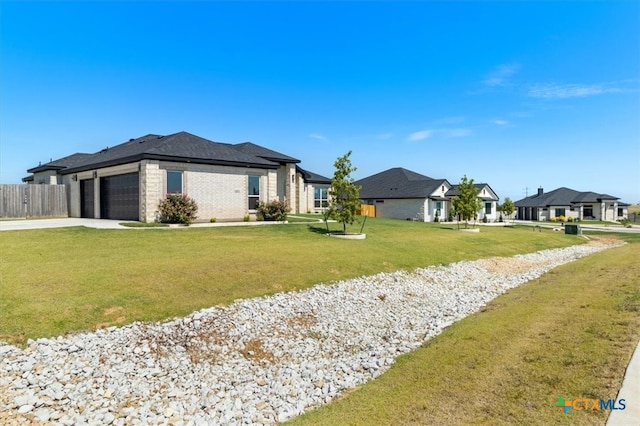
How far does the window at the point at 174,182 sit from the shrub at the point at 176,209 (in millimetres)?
675

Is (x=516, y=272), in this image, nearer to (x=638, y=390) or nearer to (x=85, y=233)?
(x=638, y=390)

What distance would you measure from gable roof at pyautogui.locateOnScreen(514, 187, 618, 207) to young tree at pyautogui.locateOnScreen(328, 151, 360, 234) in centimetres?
5347

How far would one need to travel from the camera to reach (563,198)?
6128cm

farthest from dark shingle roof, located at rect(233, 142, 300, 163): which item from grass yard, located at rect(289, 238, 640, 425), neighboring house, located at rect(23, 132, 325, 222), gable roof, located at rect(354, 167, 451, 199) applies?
grass yard, located at rect(289, 238, 640, 425)

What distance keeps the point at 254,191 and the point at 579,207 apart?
58.2 metres

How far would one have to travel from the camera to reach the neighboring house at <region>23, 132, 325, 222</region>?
20.8m

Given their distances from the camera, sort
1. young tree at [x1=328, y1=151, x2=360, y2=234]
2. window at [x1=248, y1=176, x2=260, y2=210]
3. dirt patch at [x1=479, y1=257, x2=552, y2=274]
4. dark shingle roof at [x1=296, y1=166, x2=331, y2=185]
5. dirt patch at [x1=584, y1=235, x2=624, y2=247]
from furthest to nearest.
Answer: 1. dark shingle roof at [x1=296, y1=166, x2=331, y2=185]
2. dirt patch at [x1=584, y1=235, x2=624, y2=247]
3. window at [x1=248, y1=176, x2=260, y2=210]
4. young tree at [x1=328, y1=151, x2=360, y2=234]
5. dirt patch at [x1=479, y1=257, x2=552, y2=274]

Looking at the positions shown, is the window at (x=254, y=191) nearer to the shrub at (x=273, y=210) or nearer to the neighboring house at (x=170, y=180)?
the neighboring house at (x=170, y=180)

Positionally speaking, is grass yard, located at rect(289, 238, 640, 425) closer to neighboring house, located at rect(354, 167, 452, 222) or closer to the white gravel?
the white gravel

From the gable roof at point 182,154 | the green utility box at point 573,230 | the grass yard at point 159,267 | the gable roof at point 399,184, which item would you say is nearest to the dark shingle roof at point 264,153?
the gable roof at point 182,154

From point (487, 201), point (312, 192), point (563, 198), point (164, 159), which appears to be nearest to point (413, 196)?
point (312, 192)

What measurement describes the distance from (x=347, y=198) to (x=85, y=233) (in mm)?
12821

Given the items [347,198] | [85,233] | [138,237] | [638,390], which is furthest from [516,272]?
[85,233]

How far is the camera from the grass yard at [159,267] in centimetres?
796
